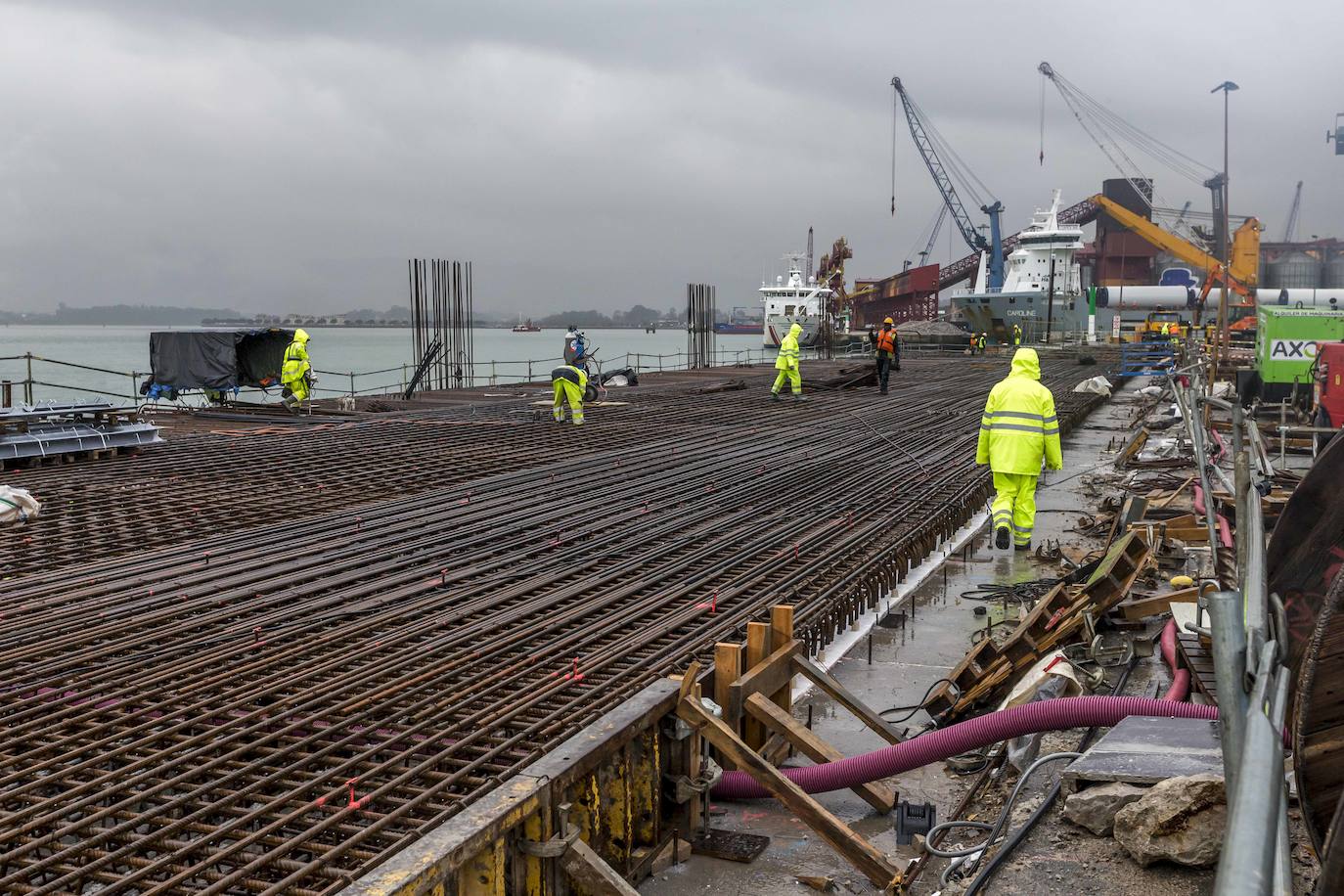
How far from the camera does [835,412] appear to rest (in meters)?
19.2

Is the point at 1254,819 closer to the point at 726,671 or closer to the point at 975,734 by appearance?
the point at 975,734

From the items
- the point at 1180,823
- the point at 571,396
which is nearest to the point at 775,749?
the point at 1180,823

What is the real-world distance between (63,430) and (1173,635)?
1159 centimetres

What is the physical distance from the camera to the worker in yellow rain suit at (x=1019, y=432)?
898 centimetres

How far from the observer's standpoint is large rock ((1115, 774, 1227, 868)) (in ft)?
11.3

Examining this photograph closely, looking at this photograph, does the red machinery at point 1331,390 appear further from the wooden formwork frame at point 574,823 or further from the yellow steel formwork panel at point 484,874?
the yellow steel formwork panel at point 484,874

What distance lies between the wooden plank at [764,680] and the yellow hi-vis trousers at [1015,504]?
405cm

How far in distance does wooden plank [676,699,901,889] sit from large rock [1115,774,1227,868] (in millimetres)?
986

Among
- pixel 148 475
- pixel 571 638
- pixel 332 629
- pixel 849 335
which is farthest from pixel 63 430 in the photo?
pixel 849 335

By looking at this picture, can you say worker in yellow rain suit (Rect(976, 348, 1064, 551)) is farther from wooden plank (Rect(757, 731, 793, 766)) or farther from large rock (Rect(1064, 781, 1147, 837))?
large rock (Rect(1064, 781, 1147, 837))

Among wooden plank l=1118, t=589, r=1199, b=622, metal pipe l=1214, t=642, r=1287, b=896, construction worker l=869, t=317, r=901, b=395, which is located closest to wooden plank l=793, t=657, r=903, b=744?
wooden plank l=1118, t=589, r=1199, b=622

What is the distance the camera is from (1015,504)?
9.42m

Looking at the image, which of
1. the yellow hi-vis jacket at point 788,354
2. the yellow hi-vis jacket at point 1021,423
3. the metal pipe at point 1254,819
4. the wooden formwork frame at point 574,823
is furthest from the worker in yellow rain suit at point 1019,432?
the yellow hi-vis jacket at point 788,354

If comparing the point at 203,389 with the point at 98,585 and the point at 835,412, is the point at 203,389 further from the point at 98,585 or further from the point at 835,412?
the point at 98,585
